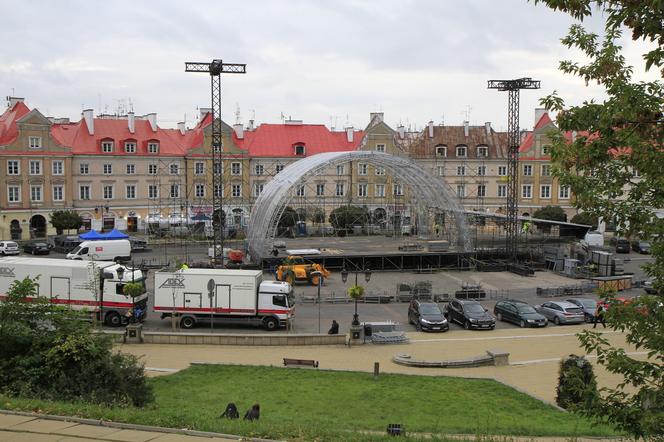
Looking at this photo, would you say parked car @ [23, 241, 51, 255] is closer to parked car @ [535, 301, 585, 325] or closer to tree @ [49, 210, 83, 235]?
tree @ [49, 210, 83, 235]

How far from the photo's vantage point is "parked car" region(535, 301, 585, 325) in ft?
96.9

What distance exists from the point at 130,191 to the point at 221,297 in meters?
40.8

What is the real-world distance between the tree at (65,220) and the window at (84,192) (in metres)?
4.75

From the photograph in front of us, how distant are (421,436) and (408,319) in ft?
57.9

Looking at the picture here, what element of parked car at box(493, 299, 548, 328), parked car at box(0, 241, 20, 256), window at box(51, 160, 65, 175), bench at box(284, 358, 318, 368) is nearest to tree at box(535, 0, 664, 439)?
bench at box(284, 358, 318, 368)

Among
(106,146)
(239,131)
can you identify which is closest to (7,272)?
(106,146)

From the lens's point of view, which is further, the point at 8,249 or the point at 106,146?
the point at 106,146

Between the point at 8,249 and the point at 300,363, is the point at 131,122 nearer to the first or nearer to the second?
the point at 8,249

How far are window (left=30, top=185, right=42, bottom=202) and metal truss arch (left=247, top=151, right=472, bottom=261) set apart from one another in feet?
73.4

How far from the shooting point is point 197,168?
6725 cm

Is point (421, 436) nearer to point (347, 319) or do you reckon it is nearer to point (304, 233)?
point (347, 319)

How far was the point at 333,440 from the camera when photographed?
11.9m

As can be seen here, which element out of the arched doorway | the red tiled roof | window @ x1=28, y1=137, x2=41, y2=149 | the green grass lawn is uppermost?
the red tiled roof

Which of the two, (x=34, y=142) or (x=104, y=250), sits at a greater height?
(x=34, y=142)
